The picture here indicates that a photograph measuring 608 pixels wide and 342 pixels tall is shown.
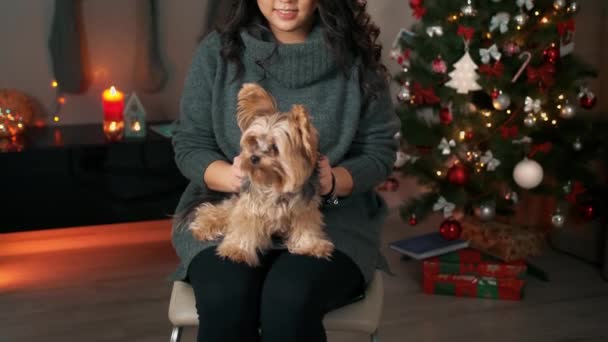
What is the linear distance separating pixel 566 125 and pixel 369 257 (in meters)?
1.54

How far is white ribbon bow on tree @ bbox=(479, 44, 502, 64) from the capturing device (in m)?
2.85

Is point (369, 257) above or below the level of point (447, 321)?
above

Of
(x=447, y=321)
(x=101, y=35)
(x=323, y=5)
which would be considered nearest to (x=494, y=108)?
(x=447, y=321)

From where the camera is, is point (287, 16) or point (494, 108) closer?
point (287, 16)

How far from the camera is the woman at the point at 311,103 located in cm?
177

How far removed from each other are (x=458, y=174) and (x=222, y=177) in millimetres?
1372

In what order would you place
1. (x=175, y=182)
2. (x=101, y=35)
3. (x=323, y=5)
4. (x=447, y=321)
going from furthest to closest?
(x=101, y=35), (x=175, y=182), (x=447, y=321), (x=323, y=5)

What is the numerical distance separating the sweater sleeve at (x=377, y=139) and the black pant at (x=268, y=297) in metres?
0.31

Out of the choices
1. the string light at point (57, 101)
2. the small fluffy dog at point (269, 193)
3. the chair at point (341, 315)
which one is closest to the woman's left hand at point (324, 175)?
the small fluffy dog at point (269, 193)

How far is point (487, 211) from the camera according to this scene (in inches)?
116

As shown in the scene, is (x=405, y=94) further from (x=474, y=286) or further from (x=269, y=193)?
(x=269, y=193)

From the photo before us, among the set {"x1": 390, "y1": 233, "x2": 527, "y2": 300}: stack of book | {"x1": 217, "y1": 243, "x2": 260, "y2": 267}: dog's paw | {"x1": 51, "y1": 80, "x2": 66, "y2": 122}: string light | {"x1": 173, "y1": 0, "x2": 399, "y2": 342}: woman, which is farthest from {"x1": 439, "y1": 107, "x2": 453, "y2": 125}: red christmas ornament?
{"x1": 51, "y1": 80, "x2": 66, "y2": 122}: string light

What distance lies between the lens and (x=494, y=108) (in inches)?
117

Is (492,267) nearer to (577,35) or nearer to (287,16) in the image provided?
(577,35)
